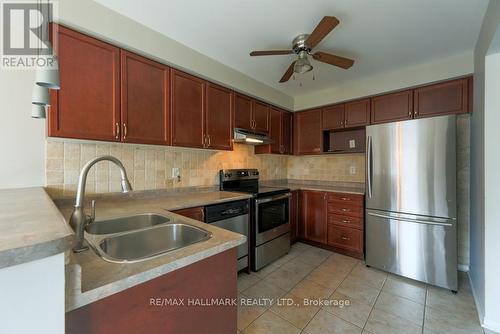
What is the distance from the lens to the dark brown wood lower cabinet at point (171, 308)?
0.66 metres

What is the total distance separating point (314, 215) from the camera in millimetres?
3195

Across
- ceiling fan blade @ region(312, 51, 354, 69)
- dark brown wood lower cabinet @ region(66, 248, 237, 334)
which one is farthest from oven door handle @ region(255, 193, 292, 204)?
ceiling fan blade @ region(312, 51, 354, 69)

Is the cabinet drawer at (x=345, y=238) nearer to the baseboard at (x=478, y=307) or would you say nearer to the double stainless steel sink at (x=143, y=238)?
the baseboard at (x=478, y=307)

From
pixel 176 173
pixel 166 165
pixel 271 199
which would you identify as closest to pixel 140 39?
pixel 166 165

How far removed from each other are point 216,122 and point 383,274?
102 inches

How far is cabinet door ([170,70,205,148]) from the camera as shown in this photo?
2119 mm

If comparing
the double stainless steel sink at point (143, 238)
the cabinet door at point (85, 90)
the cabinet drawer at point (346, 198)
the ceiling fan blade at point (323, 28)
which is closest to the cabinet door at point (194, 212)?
the double stainless steel sink at point (143, 238)

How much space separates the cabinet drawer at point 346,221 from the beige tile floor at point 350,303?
0.49 metres

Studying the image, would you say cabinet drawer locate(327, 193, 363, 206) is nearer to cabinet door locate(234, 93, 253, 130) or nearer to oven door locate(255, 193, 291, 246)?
oven door locate(255, 193, 291, 246)

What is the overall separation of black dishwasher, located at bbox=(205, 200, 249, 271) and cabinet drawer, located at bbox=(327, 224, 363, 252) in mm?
1315

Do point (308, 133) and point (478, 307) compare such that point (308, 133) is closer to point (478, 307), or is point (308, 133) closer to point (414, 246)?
point (414, 246)

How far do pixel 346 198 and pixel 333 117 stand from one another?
1269 millimetres

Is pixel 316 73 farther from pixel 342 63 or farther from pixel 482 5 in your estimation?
pixel 482 5

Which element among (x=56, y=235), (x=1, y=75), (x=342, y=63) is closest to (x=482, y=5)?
(x=342, y=63)
